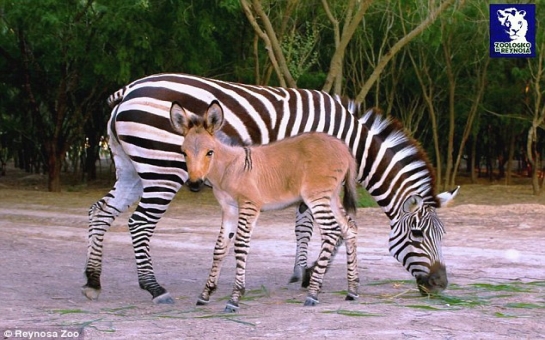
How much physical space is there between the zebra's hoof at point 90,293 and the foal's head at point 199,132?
2.06 m

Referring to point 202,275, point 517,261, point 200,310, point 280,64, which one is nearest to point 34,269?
point 202,275

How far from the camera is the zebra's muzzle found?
8367mm

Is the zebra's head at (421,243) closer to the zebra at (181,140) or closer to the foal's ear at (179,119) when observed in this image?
the zebra at (181,140)

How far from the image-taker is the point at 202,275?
10.7 m

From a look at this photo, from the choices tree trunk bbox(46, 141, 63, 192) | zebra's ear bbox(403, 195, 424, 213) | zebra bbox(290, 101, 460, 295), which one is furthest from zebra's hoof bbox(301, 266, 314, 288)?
tree trunk bbox(46, 141, 63, 192)

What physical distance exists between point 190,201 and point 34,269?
14.3 m

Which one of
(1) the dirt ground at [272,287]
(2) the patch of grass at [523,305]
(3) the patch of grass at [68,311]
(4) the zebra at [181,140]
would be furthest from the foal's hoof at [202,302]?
(2) the patch of grass at [523,305]

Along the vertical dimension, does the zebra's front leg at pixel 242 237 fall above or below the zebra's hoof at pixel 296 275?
above

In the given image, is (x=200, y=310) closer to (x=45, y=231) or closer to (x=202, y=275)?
(x=202, y=275)

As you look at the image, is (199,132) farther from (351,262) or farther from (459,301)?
(459,301)

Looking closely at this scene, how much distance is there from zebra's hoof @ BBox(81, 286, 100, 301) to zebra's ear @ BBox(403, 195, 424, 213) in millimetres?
3184

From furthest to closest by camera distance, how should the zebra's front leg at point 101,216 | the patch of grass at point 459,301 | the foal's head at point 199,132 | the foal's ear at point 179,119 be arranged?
the zebra's front leg at point 101,216
the patch of grass at point 459,301
the foal's ear at point 179,119
the foal's head at point 199,132

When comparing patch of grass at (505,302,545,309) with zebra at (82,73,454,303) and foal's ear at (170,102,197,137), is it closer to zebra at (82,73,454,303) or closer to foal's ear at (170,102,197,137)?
zebra at (82,73,454,303)

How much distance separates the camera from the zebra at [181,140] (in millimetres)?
8648
